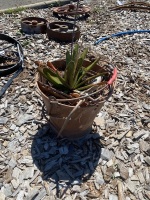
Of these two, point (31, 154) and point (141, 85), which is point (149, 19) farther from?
point (31, 154)

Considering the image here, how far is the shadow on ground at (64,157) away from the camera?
2.41 metres

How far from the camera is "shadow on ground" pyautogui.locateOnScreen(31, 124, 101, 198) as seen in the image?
241 centimetres

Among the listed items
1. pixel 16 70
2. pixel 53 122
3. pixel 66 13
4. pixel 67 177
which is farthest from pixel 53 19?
pixel 67 177

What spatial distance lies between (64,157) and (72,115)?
0.45m

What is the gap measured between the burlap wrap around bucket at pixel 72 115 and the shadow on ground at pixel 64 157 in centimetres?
10

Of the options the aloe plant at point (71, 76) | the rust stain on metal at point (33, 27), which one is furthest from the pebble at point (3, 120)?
the rust stain on metal at point (33, 27)

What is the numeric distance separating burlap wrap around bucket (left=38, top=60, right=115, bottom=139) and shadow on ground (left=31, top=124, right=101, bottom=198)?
0.32ft

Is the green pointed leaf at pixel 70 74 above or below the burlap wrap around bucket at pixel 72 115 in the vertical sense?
above

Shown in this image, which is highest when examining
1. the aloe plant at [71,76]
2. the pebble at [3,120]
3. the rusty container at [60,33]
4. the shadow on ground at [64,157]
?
the aloe plant at [71,76]

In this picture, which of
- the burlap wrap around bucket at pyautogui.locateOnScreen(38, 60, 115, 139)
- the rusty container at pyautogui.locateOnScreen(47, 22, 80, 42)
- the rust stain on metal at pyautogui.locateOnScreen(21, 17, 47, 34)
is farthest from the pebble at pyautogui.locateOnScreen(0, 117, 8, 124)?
the rust stain on metal at pyautogui.locateOnScreen(21, 17, 47, 34)

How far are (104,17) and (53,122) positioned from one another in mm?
4091

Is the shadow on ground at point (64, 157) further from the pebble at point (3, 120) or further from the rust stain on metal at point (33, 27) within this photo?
the rust stain on metal at point (33, 27)

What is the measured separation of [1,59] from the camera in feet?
13.4

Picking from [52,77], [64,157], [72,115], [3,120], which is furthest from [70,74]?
[3,120]
